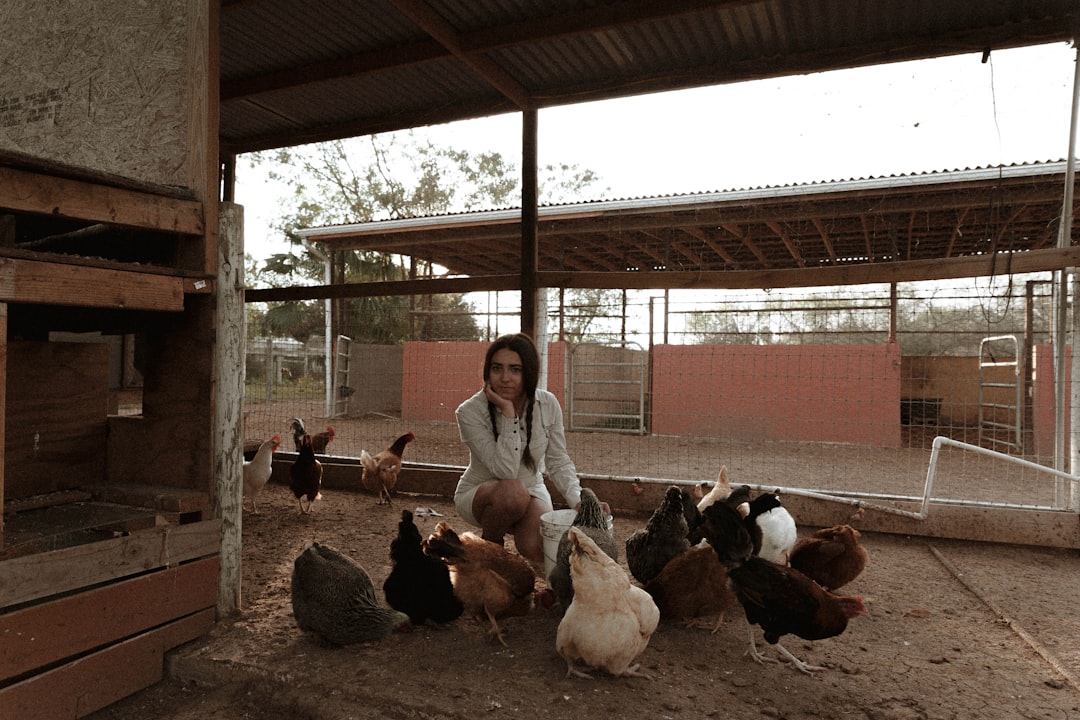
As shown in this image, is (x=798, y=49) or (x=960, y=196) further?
(x=960, y=196)

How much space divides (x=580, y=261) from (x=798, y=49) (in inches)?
367

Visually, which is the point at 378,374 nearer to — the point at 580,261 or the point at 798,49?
the point at 580,261

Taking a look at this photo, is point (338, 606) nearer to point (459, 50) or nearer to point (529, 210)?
point (529, 210)

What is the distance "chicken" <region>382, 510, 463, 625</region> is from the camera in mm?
2732

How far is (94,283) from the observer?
7.23ft

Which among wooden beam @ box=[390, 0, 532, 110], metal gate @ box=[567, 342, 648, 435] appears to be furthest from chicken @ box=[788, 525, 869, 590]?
metal gate @ box=[567, 342, 648, 435]

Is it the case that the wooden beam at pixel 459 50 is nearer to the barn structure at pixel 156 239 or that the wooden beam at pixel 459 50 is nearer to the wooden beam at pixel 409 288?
the barn structure at pixel 156 239

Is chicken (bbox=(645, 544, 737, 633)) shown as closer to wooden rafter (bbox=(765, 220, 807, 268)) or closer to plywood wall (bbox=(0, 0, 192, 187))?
plywood wall (bbox=(0, 0, 192, 187))

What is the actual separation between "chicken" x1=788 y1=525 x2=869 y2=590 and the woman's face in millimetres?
1752

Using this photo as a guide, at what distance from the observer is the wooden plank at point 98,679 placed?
1936mm

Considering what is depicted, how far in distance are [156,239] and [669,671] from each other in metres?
3.07

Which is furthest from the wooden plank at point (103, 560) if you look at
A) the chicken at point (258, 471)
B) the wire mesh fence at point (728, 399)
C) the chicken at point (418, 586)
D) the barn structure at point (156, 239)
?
the wire mesh fence at point (728, 399)

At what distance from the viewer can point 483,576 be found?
104 inches

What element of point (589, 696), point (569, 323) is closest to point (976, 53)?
point (589, 696)
